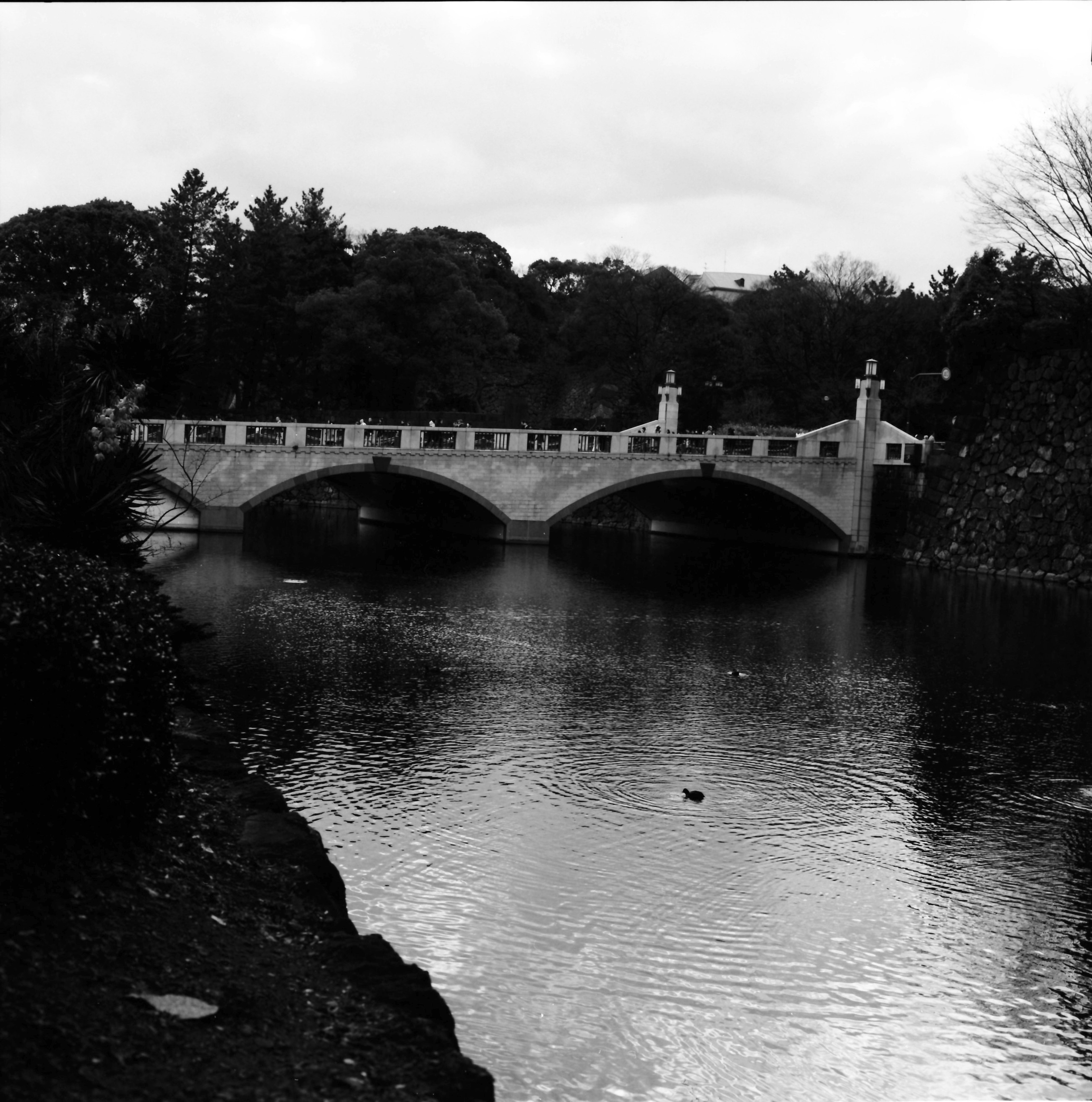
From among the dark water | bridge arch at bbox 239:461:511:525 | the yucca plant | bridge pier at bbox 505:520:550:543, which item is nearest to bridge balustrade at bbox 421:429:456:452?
bridge arch at bbox 239:461:511:525

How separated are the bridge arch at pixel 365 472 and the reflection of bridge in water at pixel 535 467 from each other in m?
0.05

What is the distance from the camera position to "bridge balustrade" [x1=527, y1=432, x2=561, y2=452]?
45156 mm

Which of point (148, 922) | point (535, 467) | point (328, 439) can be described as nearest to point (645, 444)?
point (535, 467)

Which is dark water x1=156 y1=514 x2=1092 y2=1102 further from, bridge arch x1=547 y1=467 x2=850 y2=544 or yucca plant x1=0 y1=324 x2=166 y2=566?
bridge arch x1=547 y1=467 x2=850 y2=544

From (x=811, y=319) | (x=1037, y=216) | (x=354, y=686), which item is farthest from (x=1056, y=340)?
(x=354, y=686)

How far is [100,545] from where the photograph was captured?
12.4 meters

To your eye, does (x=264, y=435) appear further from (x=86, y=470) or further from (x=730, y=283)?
(x=730, y=283)

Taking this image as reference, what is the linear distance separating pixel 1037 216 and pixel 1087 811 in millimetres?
32756

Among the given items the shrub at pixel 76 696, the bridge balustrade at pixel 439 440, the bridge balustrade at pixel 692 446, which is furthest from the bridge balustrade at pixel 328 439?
the shrub at pixel 76 696

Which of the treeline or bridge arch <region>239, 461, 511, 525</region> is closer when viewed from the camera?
bridge arch <region>239, 461, 511, 525</region>

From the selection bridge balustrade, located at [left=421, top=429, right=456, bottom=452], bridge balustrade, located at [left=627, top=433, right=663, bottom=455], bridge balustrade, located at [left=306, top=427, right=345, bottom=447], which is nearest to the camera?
bridge balustrade, located at [left=306, top=427, right=345, bottom=447]

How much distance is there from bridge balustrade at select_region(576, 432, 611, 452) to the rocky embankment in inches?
1489

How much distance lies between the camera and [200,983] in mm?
6453

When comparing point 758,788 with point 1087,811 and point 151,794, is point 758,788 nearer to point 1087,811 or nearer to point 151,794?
point 1087,811
